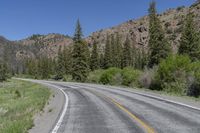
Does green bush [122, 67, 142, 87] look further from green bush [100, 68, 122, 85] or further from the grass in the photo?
the grass

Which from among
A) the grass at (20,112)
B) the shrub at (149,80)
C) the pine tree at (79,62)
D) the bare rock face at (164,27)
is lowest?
the grass at (20,112)

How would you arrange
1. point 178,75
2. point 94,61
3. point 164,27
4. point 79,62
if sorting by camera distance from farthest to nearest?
point 164,27 → point 94,61 → point 79,62 → point 178,75

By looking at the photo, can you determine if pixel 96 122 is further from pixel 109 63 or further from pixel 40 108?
pixel 109 63

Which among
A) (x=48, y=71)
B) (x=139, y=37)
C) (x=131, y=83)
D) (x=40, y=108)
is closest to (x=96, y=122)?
(x=40, y=108)

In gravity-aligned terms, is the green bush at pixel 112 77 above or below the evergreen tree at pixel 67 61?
below

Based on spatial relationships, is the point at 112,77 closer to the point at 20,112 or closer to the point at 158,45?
the point at 158,45

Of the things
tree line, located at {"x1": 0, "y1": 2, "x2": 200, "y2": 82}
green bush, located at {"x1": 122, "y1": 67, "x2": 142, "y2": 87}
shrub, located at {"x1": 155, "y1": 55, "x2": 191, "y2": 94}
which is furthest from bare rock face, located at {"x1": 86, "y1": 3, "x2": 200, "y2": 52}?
shrub, located at {"x1": 155, "y1": 55, "x2": 191, "y2": 94}

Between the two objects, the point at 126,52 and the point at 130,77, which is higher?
the point at 126,52

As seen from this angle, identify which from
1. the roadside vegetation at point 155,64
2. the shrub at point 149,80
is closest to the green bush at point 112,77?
the roadside vegetation at point 155,64

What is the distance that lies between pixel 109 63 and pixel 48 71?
138 feet

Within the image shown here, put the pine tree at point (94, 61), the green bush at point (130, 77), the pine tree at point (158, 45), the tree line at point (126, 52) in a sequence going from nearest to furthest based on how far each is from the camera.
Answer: the green bush at point (130, 77)
the tree line at point (126, 52)
the pine tree at point (158, 45)
the pine tree at point (94, 61)

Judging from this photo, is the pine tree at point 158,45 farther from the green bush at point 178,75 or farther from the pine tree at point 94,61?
the pine tree at point 94,61

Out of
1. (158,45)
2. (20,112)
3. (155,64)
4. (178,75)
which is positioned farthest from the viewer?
(158,45)

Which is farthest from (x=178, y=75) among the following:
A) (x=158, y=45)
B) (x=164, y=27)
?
(x=164, y=27)
